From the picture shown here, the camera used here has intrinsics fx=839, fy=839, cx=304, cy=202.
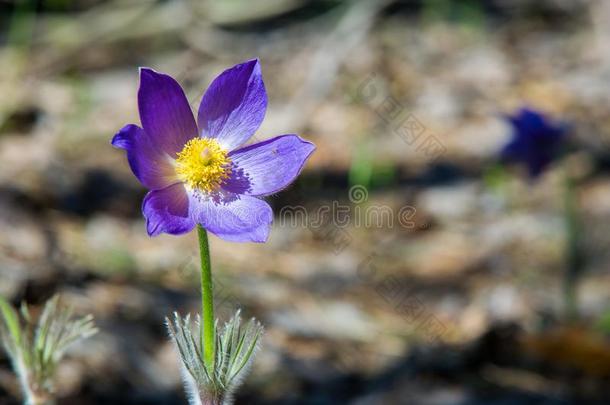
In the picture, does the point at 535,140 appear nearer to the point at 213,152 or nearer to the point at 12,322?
the point at 213,152

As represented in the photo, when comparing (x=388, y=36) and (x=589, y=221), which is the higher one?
(x=388, y=36)

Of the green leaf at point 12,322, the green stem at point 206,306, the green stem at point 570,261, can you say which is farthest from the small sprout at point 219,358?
the green stem at point 570,261

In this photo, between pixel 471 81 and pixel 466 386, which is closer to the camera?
pixel 466 386

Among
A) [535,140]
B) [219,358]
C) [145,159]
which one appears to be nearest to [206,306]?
[219,358]

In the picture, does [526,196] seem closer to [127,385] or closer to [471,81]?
[471,81]

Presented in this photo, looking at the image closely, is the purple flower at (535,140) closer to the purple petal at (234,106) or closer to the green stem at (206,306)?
the purple petal at (234,106)

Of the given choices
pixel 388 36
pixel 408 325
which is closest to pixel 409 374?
pixel 408 325

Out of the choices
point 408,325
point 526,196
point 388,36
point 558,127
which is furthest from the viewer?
point 388,36
